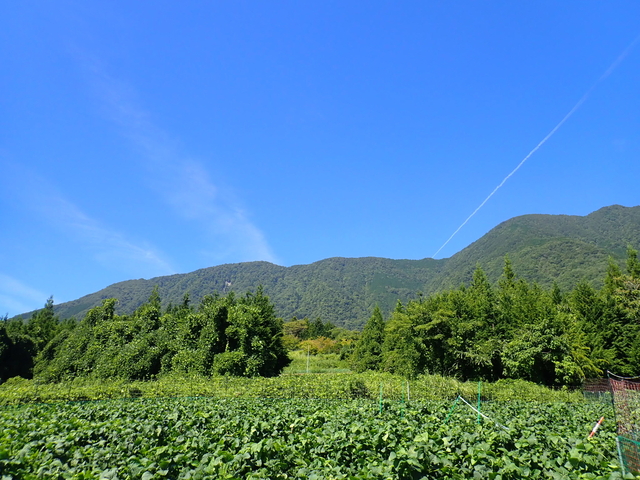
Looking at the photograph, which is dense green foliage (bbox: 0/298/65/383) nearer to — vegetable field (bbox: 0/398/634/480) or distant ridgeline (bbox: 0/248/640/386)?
distant ridgeline (bbox: 0/248/640/386)

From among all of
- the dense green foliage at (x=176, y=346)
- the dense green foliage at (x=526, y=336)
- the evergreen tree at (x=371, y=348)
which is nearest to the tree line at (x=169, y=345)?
the dense green foliage at (x=176, y=346)

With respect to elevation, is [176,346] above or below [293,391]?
above

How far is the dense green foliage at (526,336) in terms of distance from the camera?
97.6ft

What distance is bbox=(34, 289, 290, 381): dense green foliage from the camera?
3088cm

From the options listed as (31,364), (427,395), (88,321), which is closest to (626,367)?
(427,395)

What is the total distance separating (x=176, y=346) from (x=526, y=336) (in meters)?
29.1

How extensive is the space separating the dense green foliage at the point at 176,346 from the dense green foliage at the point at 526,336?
45.6 feet

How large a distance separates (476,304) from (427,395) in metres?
20.6

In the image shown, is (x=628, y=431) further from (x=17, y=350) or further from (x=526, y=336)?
(x=17, y=350)

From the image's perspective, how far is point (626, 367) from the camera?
109 ft

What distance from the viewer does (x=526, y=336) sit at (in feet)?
99.4

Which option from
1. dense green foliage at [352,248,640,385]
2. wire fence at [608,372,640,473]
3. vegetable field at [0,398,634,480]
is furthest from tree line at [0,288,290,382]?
wire fence at [608,372,640,473]

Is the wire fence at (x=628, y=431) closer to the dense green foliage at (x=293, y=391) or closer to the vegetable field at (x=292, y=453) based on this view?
the vegetable field at (x=292, y=453)

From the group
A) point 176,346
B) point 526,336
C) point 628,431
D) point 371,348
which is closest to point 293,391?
point 628,431
